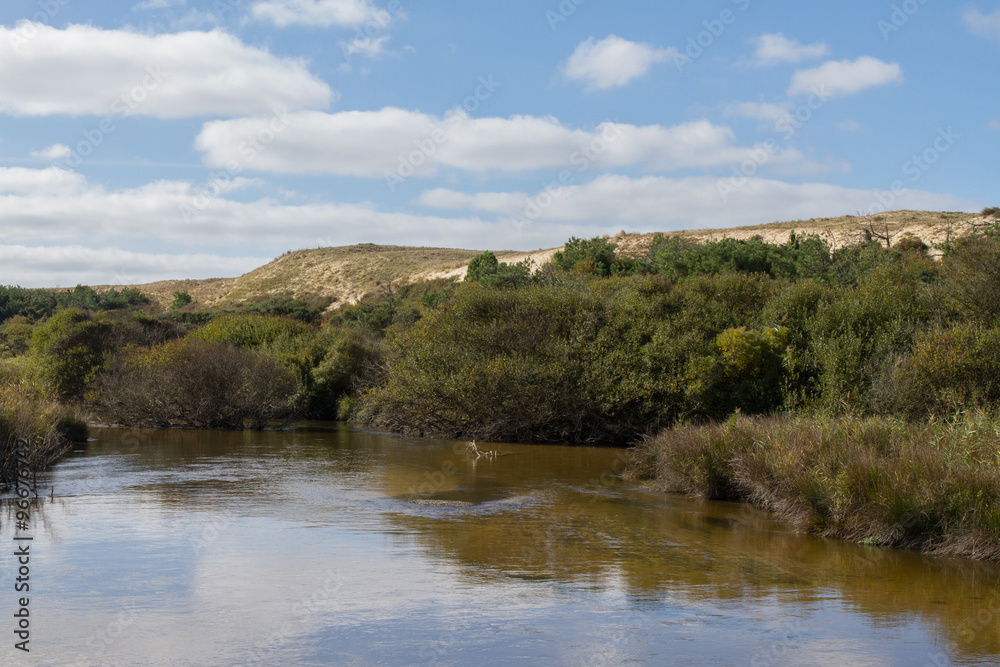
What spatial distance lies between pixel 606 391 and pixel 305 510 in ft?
50.1

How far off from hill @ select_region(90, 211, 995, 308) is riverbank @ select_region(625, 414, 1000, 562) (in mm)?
45032

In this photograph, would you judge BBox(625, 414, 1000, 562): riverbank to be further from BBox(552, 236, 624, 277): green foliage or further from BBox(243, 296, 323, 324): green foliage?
BBox(243, 296, 323, 324): green foliage

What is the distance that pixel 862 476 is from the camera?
48.5 ft

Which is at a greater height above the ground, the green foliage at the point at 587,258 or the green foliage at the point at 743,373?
the green foliage at the point at 587,258

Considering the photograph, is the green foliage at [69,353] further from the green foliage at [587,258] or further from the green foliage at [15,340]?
the green foliage at [587,258]

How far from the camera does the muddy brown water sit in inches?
365

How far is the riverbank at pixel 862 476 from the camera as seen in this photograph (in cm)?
1373

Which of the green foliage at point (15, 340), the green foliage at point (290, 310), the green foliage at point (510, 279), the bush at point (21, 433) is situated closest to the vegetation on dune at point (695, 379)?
the bush at point (21, 433)

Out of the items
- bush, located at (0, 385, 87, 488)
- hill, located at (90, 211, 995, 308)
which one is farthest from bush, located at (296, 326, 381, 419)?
hill, located at (90, 211, 995, 308)

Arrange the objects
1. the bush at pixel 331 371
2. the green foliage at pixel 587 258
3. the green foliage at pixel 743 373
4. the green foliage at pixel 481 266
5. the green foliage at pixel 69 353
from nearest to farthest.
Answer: the green foliage at pixel 743 373, the green foliage at pixel 69 353, the bush at pixel 331 371, the green foliage at pixel 587 258, the green foliage at pixel 481 266

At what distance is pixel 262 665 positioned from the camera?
8594mm

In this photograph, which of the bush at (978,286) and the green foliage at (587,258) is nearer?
the bush at (978,286)

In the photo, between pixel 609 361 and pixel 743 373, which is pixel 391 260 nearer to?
pixel 609 361

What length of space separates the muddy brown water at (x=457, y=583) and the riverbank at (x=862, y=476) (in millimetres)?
465
